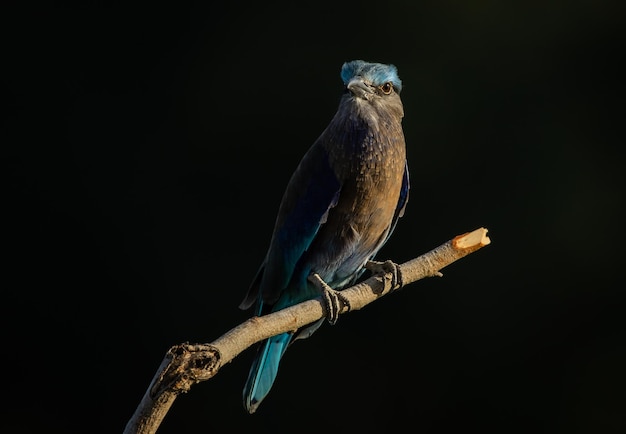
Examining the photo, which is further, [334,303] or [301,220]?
[301,220]

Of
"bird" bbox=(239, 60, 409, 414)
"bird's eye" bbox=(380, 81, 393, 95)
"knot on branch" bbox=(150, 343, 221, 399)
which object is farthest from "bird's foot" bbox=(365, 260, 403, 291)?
"knot on branch" bbox=(150, 343, 221, 399)

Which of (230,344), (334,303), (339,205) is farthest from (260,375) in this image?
(230,344)

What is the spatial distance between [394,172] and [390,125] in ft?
0.44

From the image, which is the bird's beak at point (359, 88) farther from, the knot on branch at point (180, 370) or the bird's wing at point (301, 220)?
the knot on branch at point (180, 370)

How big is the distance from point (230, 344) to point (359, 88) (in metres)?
1.05

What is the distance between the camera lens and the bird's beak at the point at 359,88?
243 cm

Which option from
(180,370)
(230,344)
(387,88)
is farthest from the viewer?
(387,88)

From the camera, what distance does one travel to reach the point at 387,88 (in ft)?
8.38

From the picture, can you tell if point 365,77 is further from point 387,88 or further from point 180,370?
point 180,370

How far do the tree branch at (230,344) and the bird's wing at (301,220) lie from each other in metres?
0.30

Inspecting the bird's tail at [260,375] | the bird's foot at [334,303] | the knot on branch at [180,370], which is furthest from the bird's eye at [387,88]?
the knot on branch at [180,370]

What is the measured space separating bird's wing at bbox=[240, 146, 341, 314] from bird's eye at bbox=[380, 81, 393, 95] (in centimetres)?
A: 23

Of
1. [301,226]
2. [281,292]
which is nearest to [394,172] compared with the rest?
[301,226]

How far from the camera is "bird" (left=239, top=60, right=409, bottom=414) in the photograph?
8.07ft
